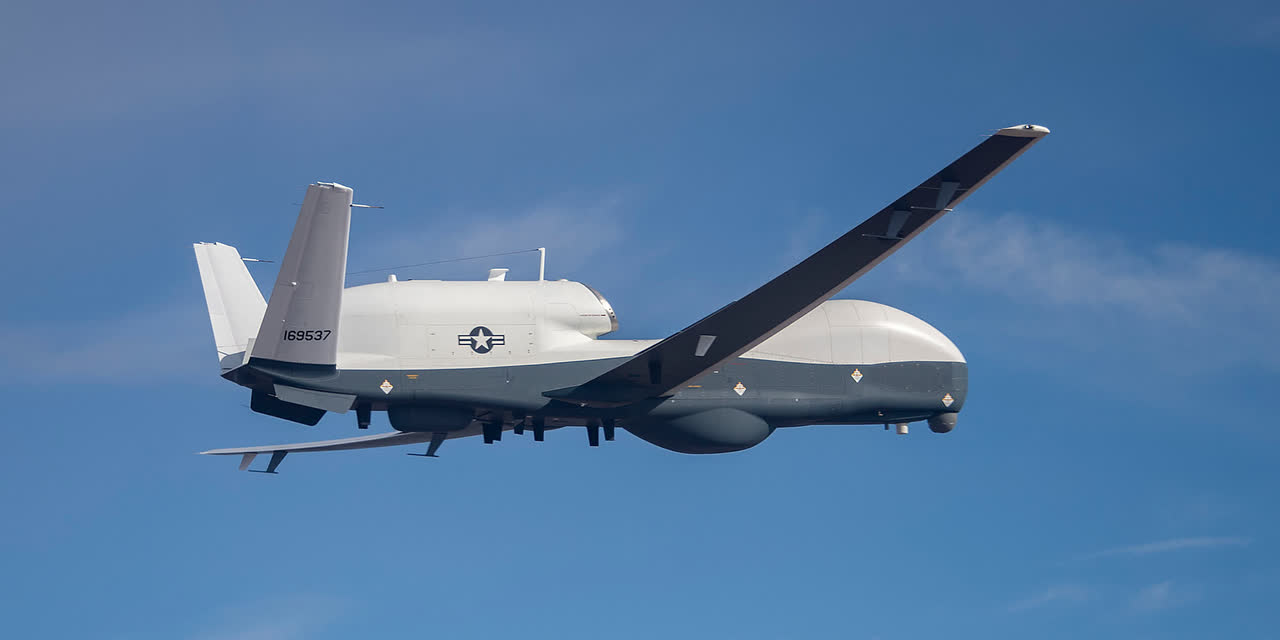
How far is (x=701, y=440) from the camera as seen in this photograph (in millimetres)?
42875

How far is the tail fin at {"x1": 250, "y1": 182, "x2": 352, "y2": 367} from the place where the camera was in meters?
34.8

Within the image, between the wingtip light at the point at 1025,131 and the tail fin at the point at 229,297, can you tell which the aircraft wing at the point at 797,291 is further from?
the tail fin at the point at 229,297

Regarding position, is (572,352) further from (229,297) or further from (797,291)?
(229,297)

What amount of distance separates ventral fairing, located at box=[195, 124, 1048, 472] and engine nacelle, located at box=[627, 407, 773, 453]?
43mm

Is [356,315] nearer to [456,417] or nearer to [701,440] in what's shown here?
[456,417]

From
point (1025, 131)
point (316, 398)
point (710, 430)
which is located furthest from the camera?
point (710, 430)

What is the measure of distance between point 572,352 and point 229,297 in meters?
9.82

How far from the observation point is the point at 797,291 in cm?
3750

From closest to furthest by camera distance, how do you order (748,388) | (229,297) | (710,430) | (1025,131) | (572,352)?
(1025,131) < (572,352) < (229,297) < (710,430) < (748,388)

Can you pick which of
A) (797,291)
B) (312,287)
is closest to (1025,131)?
(797,291)

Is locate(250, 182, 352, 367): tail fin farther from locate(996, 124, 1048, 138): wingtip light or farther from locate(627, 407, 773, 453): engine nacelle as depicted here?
locate(996, 124, 1048, 138): wingtip light

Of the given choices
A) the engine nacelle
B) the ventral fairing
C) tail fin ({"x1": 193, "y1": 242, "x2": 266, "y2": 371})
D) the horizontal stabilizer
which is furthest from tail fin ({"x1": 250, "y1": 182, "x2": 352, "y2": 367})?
the engine nacelle

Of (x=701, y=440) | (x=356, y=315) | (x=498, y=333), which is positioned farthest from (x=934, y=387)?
(x=356, y=315)

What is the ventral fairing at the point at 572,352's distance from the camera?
36.0 meters
